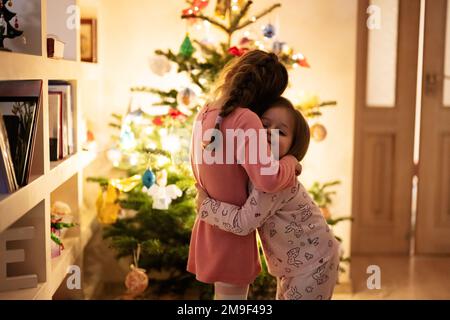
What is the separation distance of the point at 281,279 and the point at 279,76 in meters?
0.63

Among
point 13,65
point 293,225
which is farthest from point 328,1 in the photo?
point 13,65

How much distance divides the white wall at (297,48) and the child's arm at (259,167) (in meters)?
1.35

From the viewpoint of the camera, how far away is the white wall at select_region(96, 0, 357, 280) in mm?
3014

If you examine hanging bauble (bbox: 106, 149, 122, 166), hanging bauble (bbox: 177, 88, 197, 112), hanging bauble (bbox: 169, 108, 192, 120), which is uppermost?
hanging bauble (bbox: 177, 88, 197, 112)

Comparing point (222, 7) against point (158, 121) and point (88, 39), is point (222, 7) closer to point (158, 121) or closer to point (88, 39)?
point (158, 121)

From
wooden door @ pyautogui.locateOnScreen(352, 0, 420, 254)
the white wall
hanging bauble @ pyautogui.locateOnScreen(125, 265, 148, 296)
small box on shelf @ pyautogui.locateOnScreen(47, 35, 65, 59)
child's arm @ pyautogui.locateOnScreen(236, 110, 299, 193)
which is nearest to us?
child's arm @ pyautogui.locateOnScreen(236, 110, 299, 193)

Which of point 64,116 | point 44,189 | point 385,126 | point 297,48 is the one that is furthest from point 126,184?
point 385,126

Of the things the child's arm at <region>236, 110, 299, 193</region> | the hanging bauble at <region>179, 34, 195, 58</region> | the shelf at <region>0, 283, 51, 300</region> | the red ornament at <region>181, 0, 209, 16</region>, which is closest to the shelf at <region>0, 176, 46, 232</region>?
the shelf at <region>0, 283, 51, 300</region>

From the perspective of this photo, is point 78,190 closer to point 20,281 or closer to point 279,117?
point 20,281

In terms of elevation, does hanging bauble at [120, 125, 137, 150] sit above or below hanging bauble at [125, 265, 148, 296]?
above

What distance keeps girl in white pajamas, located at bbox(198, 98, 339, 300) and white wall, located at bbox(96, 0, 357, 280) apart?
4.04 ft

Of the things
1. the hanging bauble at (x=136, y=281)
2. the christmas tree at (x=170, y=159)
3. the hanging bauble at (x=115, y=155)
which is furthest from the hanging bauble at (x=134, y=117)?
the hanging bauble at (x=136, y=281)

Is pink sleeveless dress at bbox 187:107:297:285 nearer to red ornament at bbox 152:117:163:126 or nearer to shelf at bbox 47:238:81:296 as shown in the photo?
shelf at bbox 47:238:81:296

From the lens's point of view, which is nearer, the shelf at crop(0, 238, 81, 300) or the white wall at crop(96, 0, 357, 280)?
the shelf at crop(0, 238, 81, 300)
